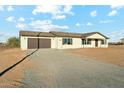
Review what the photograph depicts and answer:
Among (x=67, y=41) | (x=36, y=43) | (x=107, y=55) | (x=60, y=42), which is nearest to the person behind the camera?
(x=107, y=55)

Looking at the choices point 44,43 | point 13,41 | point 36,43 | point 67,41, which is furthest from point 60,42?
point 13,41

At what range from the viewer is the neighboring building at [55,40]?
116 ft

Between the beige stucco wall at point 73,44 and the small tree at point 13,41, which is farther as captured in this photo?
the small tree at point 13,41

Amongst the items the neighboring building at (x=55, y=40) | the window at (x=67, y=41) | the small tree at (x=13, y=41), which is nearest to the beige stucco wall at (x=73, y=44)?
the neighboring building at (x=55, y=40)

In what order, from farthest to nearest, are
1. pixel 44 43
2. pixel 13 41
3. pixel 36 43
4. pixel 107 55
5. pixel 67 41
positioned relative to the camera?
pixel 13 41 < pixel 67 41 < pixel 44 43 < pixel 36 43 < pixel 107 55

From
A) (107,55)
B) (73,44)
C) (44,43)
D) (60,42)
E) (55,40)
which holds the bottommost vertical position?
(107,55)

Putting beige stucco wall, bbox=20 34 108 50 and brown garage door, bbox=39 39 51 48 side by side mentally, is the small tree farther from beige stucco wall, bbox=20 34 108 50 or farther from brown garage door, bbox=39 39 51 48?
beige stucco wall, bbox=20 34 108 50

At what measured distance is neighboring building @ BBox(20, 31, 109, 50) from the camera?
3532 cm

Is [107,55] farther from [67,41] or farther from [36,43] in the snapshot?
[67,41]

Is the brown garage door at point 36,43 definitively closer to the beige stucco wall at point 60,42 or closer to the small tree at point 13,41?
the beige stucco wall at point 60,42

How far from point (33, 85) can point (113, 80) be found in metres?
3.39

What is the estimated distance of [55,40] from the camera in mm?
38719

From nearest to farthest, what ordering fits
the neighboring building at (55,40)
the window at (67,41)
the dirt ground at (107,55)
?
the dirt ground at (107,55) → the neighboring building at (55,40) → the window at (67,41)
